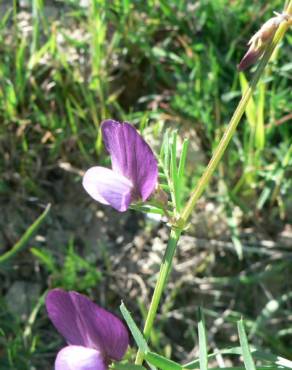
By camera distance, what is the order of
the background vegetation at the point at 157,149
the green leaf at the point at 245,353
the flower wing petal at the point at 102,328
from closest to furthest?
the green leaf at the point at 245,353, the flower wing petal at the point at 102,328, the background vegetation at the point at 157,149

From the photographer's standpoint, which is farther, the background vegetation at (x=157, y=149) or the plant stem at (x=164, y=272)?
the background vegetation at (x=157, y=149)

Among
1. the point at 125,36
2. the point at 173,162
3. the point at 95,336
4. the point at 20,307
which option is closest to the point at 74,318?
the point at 95,336

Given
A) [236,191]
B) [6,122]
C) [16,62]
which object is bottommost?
[236,191]

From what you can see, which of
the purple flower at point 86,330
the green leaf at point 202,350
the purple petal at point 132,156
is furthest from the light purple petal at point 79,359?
the purple petal at point 132,156

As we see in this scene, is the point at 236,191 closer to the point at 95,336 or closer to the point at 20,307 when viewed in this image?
the point at 20,307

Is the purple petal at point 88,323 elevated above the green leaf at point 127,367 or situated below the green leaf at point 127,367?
above

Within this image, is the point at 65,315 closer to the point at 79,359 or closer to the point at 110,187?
the point at 79,359

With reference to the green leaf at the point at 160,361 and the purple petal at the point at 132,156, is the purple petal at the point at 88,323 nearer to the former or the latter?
the green leaf at the point at 160,361
